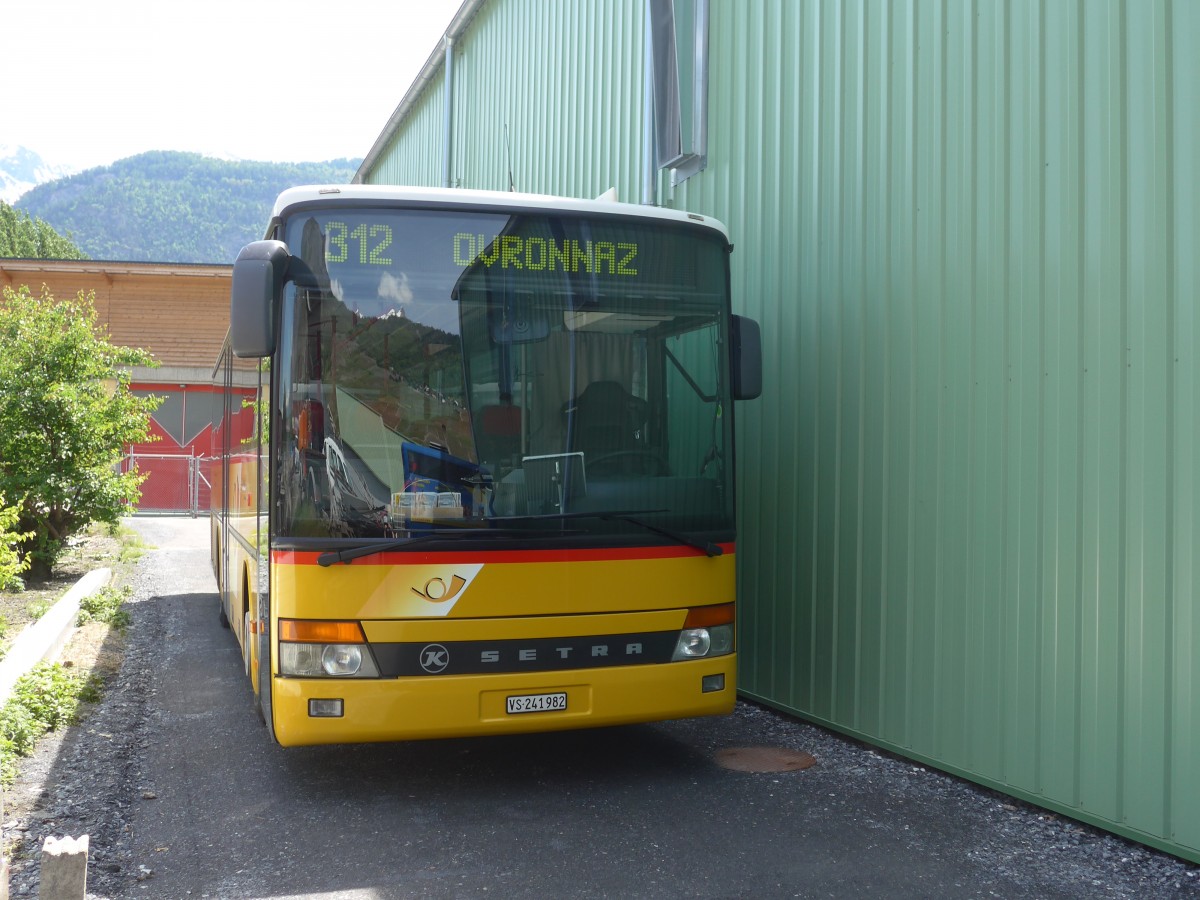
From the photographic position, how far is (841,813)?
551 centimetres

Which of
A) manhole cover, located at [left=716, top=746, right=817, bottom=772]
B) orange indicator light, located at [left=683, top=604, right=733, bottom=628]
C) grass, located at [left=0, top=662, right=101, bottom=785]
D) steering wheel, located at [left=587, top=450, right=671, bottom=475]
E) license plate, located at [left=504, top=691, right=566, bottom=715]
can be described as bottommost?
manhole cover, located at [left=716, top=746, right=817, bottom=772]

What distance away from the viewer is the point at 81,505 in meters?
13.8

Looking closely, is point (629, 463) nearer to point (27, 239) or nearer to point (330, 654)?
point (330, 654)

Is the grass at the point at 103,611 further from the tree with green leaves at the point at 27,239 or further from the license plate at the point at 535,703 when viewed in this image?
the tree with green leaves at the point at 27,239

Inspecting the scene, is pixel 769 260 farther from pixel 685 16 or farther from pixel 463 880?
pixel 463 880

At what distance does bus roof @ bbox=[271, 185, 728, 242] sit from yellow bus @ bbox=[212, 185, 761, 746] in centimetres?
1

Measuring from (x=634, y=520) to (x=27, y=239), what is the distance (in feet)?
279

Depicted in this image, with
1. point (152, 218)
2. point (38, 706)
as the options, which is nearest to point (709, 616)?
Result: point (38, 706)

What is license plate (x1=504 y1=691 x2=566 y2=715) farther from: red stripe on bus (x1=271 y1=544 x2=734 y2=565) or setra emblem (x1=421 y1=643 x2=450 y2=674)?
red stripe on bus (x1=271 y1=544 x2=734 y2=565)

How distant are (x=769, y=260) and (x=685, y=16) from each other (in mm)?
2593

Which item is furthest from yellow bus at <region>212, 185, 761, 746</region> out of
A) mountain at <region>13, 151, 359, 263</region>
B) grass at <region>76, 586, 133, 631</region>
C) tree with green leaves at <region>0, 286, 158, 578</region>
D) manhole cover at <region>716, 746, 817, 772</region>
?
mountain at <region>13, 151, 359, 263</region>

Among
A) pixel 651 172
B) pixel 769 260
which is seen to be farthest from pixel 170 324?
pixel 769 260

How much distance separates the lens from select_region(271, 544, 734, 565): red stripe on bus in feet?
17.3

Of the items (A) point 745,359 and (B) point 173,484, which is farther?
(B) point 173,484
